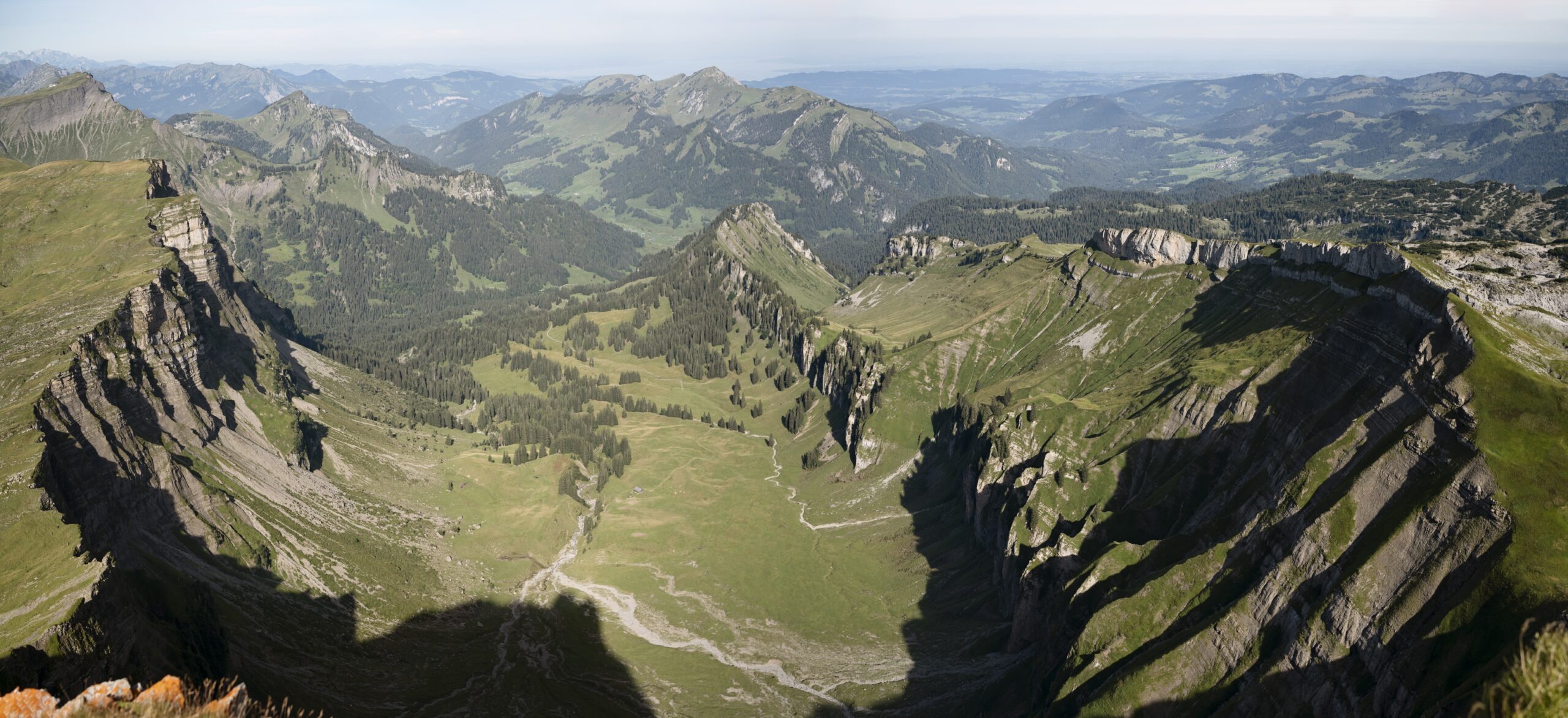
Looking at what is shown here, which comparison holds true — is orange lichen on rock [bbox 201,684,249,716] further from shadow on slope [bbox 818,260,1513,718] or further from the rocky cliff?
shadow on slope [bbox 818,260,1513,718]

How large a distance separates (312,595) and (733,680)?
72.7 meters

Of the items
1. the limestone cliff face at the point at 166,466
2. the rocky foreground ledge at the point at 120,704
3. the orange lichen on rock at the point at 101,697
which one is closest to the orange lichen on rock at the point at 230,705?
the rocky foreground ledge at the point at 120,704

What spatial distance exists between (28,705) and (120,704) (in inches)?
176

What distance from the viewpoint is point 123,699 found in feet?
115

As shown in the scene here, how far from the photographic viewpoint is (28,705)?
1341 inches

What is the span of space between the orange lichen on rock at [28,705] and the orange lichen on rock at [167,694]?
3187 mm

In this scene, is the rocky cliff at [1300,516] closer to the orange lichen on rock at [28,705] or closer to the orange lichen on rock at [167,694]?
the orange lichen on rock at [167,694]

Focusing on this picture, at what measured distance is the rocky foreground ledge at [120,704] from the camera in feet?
107

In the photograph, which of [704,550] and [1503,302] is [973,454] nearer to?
[704,550]

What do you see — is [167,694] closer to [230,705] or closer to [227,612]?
[230,705]

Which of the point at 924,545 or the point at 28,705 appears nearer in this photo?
the point at 28,705

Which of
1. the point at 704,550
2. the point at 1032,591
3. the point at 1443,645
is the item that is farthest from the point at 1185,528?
the point at 704,550

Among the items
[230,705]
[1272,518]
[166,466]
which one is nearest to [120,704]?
[230,705]

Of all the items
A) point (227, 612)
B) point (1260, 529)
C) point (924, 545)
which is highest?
point (1260, 529)
